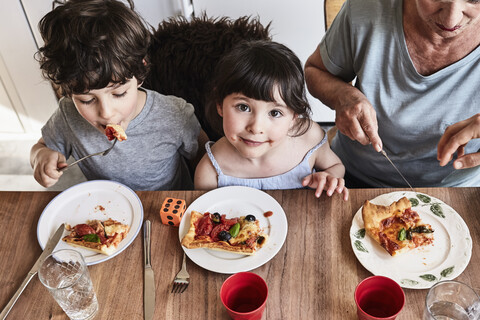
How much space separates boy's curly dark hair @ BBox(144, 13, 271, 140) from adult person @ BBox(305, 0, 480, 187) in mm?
374

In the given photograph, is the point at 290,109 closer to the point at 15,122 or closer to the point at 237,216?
the point at 237,216

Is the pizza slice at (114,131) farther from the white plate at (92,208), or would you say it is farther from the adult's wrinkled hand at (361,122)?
the adult's wrinkled hand at (361,122)

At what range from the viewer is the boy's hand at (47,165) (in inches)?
56.0

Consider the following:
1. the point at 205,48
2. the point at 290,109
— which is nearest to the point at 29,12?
the point at 205,48

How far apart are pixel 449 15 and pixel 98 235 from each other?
4.07ft

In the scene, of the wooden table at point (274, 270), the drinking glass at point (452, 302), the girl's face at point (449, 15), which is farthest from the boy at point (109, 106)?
the drinking glass at point (452, 302)

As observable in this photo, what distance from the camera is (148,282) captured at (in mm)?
1106

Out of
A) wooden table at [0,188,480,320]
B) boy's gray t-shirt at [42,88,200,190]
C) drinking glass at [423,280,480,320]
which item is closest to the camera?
drinking glass at [423,280,480,320]

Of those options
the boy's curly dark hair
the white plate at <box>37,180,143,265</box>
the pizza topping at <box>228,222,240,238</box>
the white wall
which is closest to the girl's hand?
the white plate at <box>37,180,143,265</box>

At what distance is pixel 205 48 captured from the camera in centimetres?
171

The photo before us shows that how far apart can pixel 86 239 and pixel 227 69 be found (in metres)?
0.70

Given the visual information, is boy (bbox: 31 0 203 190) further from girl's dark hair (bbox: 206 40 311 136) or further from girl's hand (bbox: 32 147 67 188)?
girl's dark hair (bbox: 206 40 311 136)

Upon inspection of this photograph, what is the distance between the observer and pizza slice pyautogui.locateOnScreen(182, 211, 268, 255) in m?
1.15

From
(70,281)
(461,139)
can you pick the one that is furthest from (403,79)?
(70,281)
